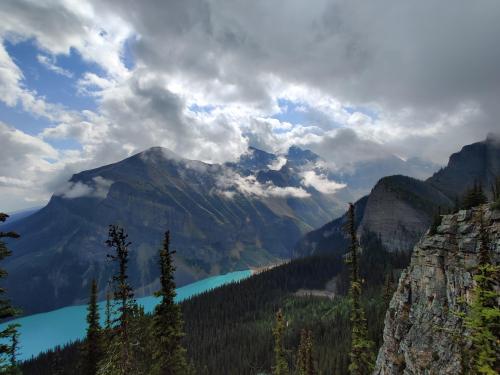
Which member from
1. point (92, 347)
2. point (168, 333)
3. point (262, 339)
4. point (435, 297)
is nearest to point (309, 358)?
point (435, 297)

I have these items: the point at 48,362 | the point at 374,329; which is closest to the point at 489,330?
the point at 374,329

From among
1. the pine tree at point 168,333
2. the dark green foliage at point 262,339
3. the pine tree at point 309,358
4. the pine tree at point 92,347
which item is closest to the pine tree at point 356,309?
the pine tree at point 168,333

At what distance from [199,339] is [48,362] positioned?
2566 inches

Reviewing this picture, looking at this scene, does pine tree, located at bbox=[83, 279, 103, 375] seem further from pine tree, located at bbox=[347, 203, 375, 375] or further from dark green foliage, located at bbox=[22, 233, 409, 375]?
dark green foliage, located at bbox=[22, 233, 409, 375]

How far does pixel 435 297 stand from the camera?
152 feet

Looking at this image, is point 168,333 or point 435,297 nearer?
point 168,333

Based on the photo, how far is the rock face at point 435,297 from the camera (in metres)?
40.3

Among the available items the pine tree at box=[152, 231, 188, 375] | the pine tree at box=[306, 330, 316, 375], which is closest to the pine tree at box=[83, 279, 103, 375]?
the pine tree at box=[152, 231, 188, 375]

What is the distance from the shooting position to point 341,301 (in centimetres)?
19138

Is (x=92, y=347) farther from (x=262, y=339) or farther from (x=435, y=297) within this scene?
(x=262, y=339)

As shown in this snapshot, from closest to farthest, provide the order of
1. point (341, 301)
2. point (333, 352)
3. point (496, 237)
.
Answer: point (496, 237)
point (333, 352)
point (341, 301)

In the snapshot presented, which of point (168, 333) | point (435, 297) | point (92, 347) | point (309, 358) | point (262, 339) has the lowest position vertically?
point (262, 339)

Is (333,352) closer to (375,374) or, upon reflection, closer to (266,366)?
(266,366)

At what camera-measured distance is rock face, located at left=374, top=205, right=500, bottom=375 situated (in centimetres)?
4031
